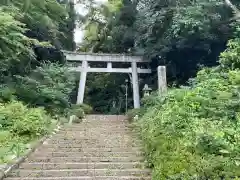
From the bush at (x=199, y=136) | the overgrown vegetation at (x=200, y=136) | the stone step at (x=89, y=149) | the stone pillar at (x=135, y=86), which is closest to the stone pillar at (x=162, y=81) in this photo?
the overgrown vegetation at (x=200, y=136)

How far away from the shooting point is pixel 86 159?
780 cm

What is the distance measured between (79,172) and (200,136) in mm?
2389

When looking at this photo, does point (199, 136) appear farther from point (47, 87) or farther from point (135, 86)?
point (135, 86)

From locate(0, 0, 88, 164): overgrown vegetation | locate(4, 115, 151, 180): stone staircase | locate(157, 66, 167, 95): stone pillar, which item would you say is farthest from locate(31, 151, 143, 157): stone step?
locate(157, 66, 167, 95): stone pillar

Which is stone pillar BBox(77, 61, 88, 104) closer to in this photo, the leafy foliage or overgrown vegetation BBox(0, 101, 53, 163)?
the leafy foliage

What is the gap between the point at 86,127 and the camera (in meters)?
12.8

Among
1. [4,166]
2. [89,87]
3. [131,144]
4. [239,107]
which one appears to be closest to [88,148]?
[131,144]

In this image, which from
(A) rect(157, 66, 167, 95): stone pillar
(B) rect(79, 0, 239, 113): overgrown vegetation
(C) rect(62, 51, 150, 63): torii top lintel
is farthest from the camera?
(C) rect(62, 51, 150, 63): torii top lintel

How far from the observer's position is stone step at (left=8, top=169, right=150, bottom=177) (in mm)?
6621

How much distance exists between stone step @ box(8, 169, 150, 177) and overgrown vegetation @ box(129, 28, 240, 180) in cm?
40

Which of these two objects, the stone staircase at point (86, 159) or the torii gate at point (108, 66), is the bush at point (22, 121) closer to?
the stone staircase at point (86, 159)

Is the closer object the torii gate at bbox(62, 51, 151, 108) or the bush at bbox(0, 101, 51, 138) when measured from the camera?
the bush at bbox(0, 101, 51, 138)

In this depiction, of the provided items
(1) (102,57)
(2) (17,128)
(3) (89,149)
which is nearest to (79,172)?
(3) (89,149)

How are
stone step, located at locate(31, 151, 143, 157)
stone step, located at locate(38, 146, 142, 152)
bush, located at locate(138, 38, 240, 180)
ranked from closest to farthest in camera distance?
bush, located at locate(138, 38, 240, 180)
stone step, located at locate(31, 151, 143, 157)
stone step, located at locate(38, 146, 142, 152)
